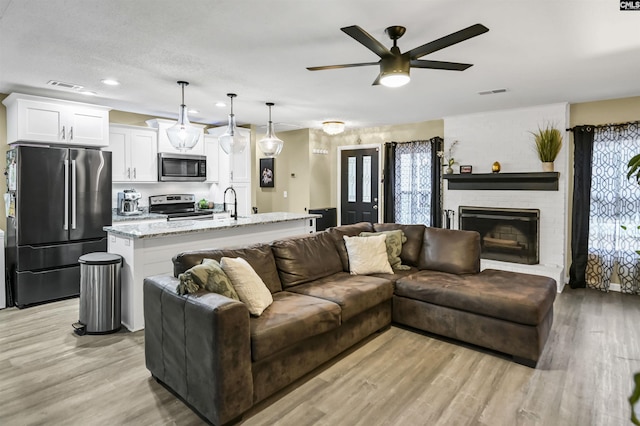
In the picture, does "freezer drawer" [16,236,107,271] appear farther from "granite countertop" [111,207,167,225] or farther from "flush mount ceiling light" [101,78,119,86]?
"flush mount ceiling light" [101,78,119,86]

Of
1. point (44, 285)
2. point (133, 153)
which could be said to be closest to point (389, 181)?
point (133, 153)

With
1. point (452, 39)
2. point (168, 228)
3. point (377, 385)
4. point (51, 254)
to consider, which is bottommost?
point (377, 385)

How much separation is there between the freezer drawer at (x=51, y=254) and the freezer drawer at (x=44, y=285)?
0.24ft

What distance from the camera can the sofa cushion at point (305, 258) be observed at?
3.44 m

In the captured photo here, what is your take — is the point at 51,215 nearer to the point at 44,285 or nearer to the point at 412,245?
the point at 44,285

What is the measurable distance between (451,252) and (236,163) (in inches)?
167

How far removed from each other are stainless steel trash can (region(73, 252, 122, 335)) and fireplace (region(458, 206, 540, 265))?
16.5 feet

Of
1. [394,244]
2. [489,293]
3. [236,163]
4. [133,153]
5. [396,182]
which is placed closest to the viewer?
[489,293]

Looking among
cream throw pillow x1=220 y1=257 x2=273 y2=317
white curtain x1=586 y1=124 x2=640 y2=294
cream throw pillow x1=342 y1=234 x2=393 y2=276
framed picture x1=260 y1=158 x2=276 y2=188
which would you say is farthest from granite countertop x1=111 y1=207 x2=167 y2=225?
white curtain x1=586 y1=124 x2=640 y2=294

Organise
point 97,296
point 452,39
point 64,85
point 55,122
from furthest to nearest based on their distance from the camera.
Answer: point 55,122 → point 64,85 → point 97,296 → point 452,39

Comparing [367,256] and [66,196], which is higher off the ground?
[66,196]

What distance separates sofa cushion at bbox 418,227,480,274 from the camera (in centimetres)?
383

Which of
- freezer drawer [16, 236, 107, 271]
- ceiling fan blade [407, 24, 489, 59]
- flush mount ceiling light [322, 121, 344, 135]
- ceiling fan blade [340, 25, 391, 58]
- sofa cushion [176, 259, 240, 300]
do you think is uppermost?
flush mount ceiling light [322, 121, 344, 135]

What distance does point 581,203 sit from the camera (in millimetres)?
5195
